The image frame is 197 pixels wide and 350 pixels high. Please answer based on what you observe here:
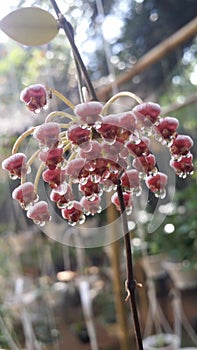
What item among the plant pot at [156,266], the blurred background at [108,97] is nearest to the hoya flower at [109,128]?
the blurred background at [108,97]

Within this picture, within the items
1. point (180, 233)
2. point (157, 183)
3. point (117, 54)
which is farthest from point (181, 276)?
point (157, 183)

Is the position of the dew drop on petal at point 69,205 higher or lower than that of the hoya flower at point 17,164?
lower

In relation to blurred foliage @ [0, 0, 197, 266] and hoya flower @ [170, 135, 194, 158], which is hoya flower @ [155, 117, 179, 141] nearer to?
hoya flower @ [170, 135, 194, 158]

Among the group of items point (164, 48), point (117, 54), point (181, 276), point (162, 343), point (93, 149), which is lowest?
point (162, 343)

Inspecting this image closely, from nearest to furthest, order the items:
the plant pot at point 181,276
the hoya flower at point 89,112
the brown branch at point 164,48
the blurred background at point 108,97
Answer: the hoya flower at point 89,112, the brown branch at point 164,48, the blurred background at point 108,97, the plant pot at point 181,276

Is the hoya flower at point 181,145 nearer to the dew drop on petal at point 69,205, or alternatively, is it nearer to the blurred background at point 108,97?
the dew drop on petal at point 69,205

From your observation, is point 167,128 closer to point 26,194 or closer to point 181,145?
point 181,145
